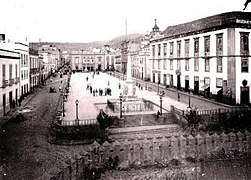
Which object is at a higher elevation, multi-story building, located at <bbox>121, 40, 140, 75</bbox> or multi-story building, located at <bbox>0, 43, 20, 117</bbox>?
multi-story building, located at <bbox>121, 40, 140, 75</bbox>

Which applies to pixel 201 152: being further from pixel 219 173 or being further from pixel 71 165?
pixel 71 165

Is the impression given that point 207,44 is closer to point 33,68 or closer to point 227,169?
point 227,169

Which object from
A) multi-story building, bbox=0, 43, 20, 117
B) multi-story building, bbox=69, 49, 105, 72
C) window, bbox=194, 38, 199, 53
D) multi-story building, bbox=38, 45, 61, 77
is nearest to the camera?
multi-story building, bbox=0, 43, 20, 117

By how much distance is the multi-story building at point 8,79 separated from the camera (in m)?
21.7

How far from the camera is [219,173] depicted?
1005cm

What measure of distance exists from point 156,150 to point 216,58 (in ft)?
64.4

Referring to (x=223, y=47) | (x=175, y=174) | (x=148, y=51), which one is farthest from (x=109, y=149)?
(x=148, y=51)

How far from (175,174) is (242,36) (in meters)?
20.1

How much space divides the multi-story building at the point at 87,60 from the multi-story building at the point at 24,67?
64872 mm

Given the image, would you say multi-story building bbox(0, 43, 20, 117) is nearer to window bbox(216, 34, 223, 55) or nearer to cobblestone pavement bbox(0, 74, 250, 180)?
cobblestone pavement bbox(0, 74, 250, 180)

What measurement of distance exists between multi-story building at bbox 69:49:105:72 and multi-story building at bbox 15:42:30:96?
64.9m

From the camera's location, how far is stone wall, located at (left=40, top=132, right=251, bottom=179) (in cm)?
1123

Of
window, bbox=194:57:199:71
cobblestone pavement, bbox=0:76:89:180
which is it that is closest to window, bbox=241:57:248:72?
window, bbox=194:57:199:71

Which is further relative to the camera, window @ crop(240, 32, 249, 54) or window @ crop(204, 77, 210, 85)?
window @ crop(204, 77, 210, 85)
